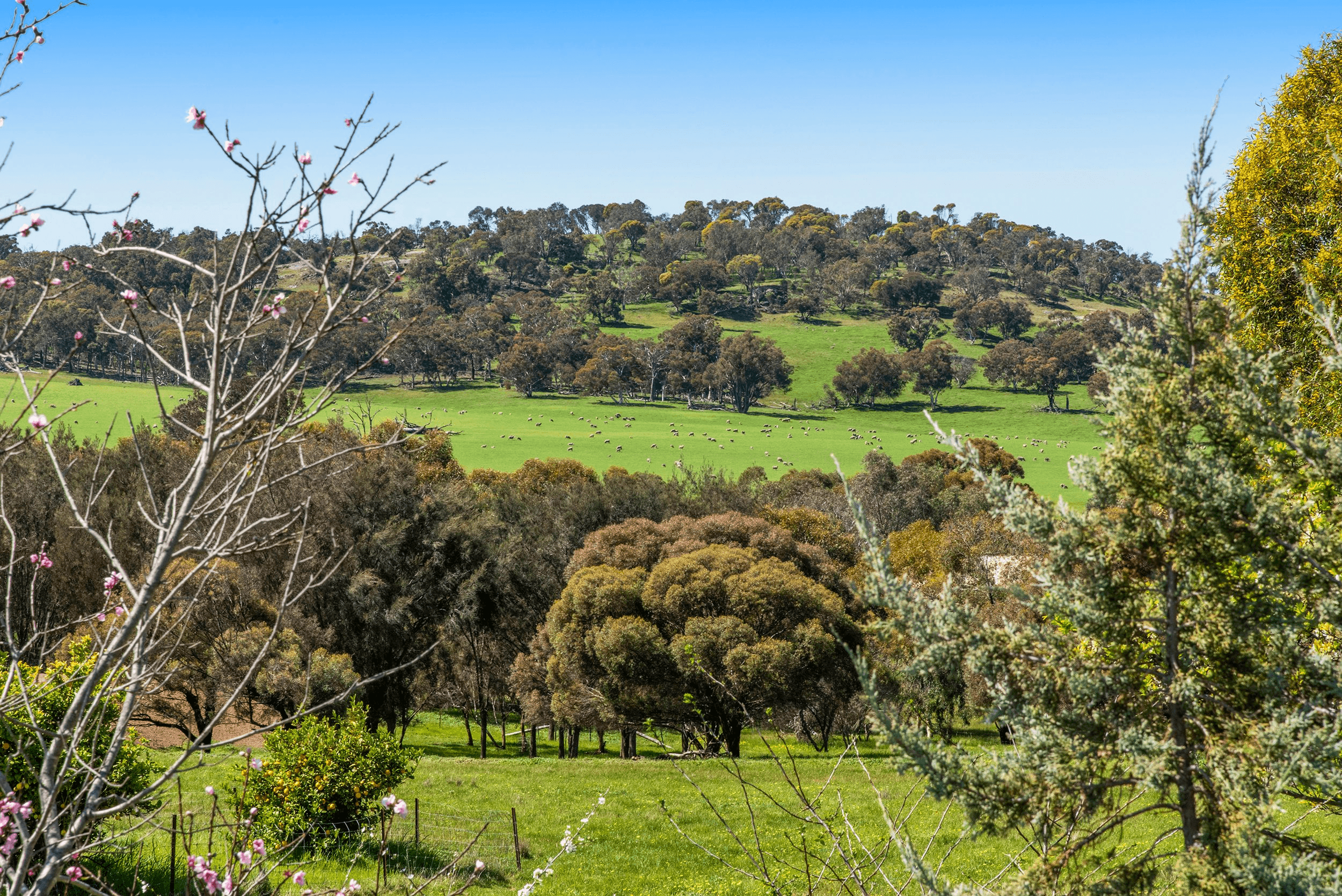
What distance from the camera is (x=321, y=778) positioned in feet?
42.3

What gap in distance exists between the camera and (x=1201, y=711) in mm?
4234

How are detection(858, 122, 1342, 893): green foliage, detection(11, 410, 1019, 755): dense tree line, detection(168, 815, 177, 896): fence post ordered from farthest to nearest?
1. detection(11, 410, 1019, 755): dense tree line
2. detection(168, 815, 177, 896): fence post
3. detection(858, 122, 1342, 893): green foliage

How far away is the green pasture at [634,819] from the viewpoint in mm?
12414

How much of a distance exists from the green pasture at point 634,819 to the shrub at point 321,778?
62 centimetres

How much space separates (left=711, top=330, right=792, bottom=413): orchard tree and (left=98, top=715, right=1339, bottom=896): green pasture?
8778 cm

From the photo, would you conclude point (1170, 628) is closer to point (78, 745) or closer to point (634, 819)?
point (78, 745)

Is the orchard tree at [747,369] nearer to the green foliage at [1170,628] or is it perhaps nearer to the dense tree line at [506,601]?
the dense tree line at [506,601]

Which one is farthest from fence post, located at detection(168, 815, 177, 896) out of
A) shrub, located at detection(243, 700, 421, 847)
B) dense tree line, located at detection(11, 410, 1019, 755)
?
dense tree line, located at detection(11, 410, 1019, 755)

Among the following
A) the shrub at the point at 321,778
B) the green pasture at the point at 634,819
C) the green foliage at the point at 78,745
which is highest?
the green foliage at the point at 78,745

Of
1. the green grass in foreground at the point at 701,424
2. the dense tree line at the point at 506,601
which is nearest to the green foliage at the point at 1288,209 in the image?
the dense tree line at the point at 506,601

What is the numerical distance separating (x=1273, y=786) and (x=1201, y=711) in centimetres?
70

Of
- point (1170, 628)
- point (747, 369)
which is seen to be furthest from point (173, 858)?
point (747, 369)

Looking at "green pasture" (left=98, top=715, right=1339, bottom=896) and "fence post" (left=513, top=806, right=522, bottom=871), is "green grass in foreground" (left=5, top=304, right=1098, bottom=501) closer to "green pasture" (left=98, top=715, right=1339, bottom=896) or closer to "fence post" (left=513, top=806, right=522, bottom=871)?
"green pasture" (left=98, top=715, right=1339, bottom=896)

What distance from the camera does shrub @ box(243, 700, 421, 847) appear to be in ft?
41.4
